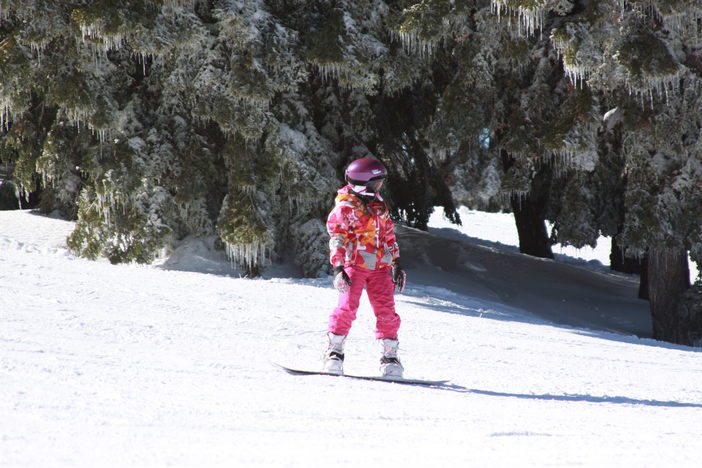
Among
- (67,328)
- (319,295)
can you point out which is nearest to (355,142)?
(319,295)

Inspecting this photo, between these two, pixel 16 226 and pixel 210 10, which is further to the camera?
pixel 16 226

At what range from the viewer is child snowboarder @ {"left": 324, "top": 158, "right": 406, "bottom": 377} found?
5477mm

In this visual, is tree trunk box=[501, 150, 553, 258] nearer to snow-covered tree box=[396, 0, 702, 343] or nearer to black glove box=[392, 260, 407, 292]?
snow-covered tree box=[396, 0, 702, 343]

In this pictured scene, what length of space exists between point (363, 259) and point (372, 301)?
35 centimetres

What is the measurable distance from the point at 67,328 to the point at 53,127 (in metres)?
6.04

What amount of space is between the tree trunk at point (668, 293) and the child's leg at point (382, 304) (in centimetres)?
681

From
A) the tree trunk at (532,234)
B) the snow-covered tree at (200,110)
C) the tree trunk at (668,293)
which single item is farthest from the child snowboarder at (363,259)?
the tree trunk at (532,234)

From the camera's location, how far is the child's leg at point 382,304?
220 inches

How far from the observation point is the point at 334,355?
5.42 meters

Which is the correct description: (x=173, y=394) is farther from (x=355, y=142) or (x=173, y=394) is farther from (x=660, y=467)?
(x=355, y=142)

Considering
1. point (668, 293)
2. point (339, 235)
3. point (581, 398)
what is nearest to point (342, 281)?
point (339, 235)

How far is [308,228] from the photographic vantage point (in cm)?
1144

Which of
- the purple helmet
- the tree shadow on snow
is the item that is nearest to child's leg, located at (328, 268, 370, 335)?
the purple helmet

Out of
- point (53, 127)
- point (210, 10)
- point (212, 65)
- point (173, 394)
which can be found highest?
point (210, 10)
